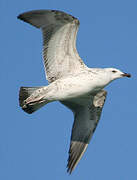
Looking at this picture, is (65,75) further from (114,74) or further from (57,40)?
(114,74)

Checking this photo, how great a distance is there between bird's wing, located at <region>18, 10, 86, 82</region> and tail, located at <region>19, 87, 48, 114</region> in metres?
0.49

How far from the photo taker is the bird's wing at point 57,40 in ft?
34.0

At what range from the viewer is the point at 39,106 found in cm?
1103

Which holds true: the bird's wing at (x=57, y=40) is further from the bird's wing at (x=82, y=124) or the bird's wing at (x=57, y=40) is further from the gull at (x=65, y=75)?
the bird's wing at (x=82, y=124)

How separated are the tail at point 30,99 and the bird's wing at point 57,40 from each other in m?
0.49

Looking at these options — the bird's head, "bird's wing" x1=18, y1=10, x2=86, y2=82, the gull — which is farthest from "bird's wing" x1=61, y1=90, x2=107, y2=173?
"bird's wing" x1=18, y1=10, x2=86, y2=82

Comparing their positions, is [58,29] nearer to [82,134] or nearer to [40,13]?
[40,13]

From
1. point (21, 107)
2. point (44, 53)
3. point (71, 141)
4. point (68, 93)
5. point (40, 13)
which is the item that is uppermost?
point (40, 13)

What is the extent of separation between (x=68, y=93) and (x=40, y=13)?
1.93 meters

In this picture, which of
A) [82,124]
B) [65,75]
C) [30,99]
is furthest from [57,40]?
[82,124]

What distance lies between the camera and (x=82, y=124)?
1166 centimetres

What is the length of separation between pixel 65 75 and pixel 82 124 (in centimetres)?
152

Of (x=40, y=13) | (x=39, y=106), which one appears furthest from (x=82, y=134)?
(x=40, y=13)

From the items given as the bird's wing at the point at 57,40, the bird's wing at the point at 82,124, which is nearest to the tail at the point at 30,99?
the bird's wing at the point at 57,40
